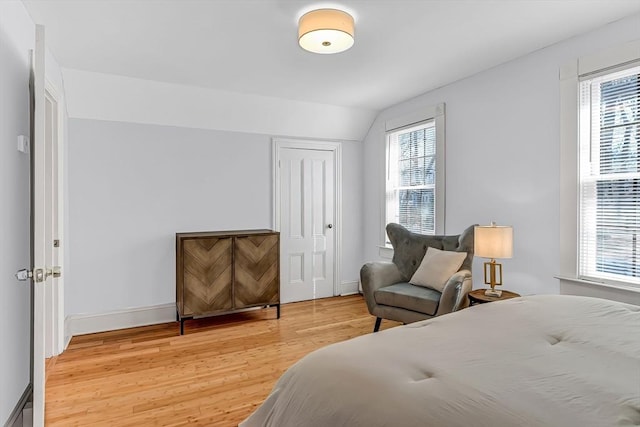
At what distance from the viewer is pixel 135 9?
2.22 meters

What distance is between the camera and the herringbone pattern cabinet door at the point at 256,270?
3.73 meters

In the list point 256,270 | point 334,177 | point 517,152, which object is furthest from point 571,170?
point 256,270

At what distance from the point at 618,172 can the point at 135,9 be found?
328cm

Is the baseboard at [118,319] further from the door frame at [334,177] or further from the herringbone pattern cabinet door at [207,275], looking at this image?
the door frame at [334,177]

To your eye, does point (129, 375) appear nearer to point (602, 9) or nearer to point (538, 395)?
point (538, 395)

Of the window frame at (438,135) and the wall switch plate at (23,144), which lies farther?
the window frame at (438,135)


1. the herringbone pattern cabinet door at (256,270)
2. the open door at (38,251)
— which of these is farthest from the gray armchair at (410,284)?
the open door at (38,251)

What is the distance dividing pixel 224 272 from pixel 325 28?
2442mm

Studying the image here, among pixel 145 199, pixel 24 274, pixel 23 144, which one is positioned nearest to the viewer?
pixel 24 274

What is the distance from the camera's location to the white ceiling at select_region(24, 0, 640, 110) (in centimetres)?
221

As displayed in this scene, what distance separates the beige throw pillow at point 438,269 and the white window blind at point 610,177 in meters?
0.86

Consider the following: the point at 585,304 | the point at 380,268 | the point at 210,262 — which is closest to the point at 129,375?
the point at 210,262

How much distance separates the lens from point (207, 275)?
11.7ft

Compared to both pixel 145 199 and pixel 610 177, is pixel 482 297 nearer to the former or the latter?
pixel 610 177
